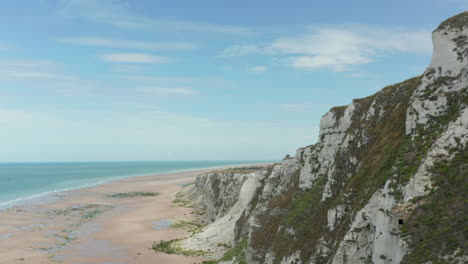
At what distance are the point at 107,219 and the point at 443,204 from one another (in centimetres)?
6974

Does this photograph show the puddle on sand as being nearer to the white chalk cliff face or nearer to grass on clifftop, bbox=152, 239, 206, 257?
grass on clifftop, bbox=152, 239, 206, 257

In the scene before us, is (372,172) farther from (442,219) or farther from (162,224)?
(162,224)

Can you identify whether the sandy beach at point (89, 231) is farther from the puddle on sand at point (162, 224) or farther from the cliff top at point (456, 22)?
the cliff top at point (456, 22)

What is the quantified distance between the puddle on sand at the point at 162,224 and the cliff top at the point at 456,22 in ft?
177

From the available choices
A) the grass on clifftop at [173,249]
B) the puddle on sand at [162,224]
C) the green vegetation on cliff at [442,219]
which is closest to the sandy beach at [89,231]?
the puddle on sand at [162,224]

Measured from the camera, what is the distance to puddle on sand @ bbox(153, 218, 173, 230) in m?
64.1

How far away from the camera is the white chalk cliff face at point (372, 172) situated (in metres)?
17.8

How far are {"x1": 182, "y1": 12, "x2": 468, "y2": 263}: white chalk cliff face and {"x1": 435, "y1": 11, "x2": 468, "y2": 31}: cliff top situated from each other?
5 centimetres

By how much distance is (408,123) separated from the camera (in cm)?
2092

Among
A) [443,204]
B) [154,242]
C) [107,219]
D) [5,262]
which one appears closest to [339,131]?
[443,204]

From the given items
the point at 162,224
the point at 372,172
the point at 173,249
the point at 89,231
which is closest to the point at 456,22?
the point at 372,172

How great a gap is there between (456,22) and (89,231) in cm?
6102

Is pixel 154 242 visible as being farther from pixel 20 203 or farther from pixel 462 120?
pixel 20 203

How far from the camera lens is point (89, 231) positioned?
6219 cm
